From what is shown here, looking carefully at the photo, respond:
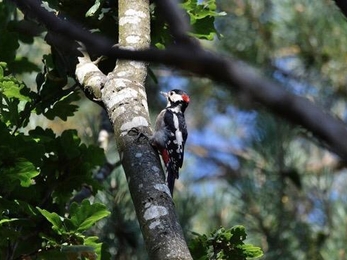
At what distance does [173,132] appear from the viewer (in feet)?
10.1

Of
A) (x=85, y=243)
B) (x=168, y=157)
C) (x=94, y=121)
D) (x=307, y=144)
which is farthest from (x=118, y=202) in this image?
(x=307, y=144)

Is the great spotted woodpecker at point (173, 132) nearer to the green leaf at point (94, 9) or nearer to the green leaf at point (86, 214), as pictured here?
the green leaf at point (94, 9)

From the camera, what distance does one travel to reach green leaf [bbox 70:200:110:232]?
1712 mm

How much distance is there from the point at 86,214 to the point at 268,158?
2.07m

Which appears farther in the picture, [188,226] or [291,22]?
[291,22]

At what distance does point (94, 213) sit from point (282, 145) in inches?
82.0

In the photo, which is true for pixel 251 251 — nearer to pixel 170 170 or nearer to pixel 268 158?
pixel 170 170

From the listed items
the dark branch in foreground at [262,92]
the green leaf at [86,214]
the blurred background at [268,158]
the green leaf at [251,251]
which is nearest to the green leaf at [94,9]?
the green leaf at [86,214]

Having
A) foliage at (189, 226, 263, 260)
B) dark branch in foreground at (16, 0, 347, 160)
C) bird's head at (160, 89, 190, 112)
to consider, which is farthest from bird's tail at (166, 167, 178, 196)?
dark branch in foreground at (16, 0, 347, 160)

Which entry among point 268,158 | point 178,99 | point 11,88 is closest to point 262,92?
point 11,88

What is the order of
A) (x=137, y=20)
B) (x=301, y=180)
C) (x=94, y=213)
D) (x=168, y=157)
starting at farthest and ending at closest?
1. (x=301, y=180)
2. (x=168, y=157)
3. (x=137, y=20)
4. (x=94, y=213)

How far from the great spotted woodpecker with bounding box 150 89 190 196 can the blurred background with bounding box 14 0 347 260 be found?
182 mm

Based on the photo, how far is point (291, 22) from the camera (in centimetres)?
425

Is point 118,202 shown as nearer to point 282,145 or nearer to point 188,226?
point 188,226
